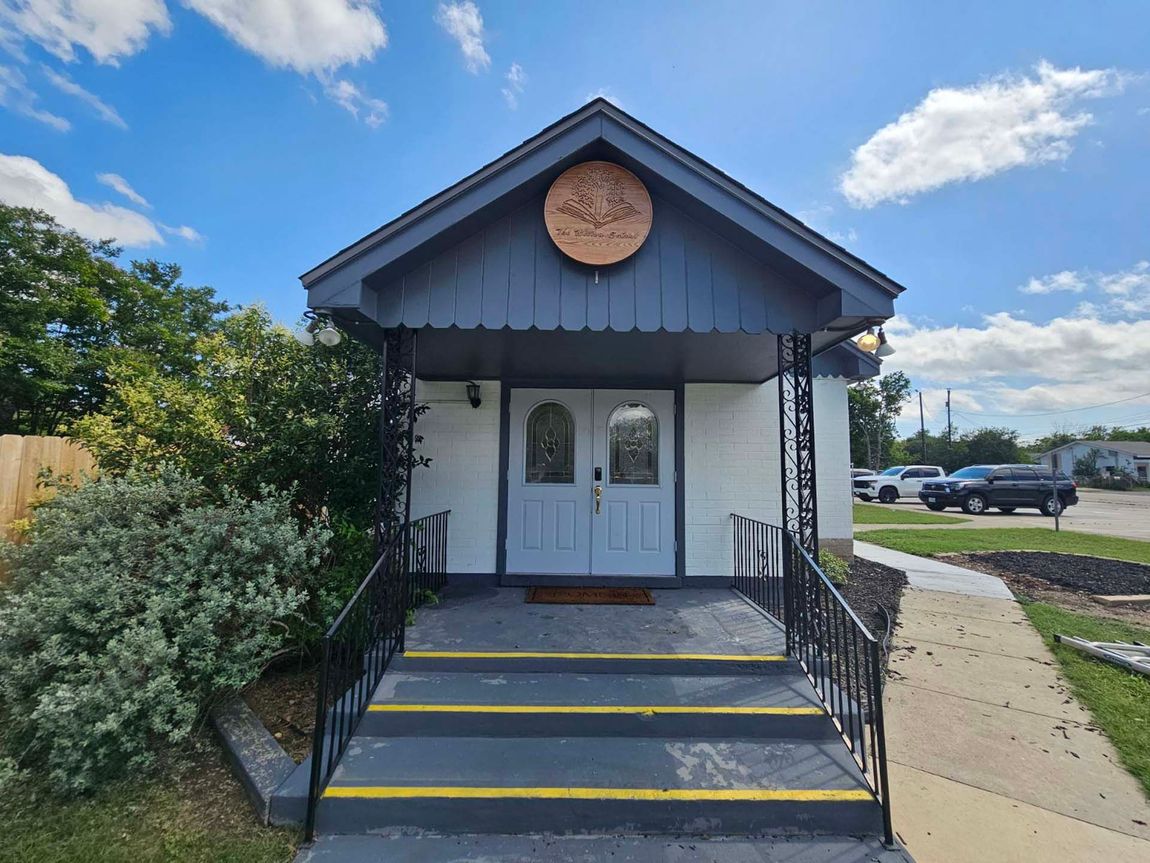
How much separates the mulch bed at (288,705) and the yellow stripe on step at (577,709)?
1.83 ft

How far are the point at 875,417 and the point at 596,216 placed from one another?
4570 cm

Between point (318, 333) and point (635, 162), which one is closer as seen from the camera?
point (635, 162)

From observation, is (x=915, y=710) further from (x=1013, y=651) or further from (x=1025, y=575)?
(x=1025, y=575)

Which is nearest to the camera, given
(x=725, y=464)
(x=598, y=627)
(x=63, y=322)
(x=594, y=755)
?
(x=594, y=755)

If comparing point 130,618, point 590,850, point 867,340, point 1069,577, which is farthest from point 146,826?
point 1069,577

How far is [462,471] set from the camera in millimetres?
5590

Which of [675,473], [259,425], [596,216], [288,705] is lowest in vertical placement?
[288,705]

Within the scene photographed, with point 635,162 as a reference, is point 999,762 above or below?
below

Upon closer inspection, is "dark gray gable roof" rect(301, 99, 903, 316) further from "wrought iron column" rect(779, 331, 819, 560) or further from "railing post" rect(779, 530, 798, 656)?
"railing post" rect(779, 530, 798, 656)

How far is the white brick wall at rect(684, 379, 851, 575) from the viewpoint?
5.52 meters

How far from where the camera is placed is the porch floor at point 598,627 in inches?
140

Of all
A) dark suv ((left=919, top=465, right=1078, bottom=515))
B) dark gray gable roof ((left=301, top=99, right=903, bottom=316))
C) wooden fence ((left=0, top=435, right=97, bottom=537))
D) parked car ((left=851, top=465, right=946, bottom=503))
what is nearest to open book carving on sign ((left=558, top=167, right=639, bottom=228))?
dark gray gable roof ((left=301, top=99, right=903, bottom=316))

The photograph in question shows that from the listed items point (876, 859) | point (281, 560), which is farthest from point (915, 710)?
point (281, 560)

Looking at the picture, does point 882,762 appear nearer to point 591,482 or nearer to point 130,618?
point 591,482
